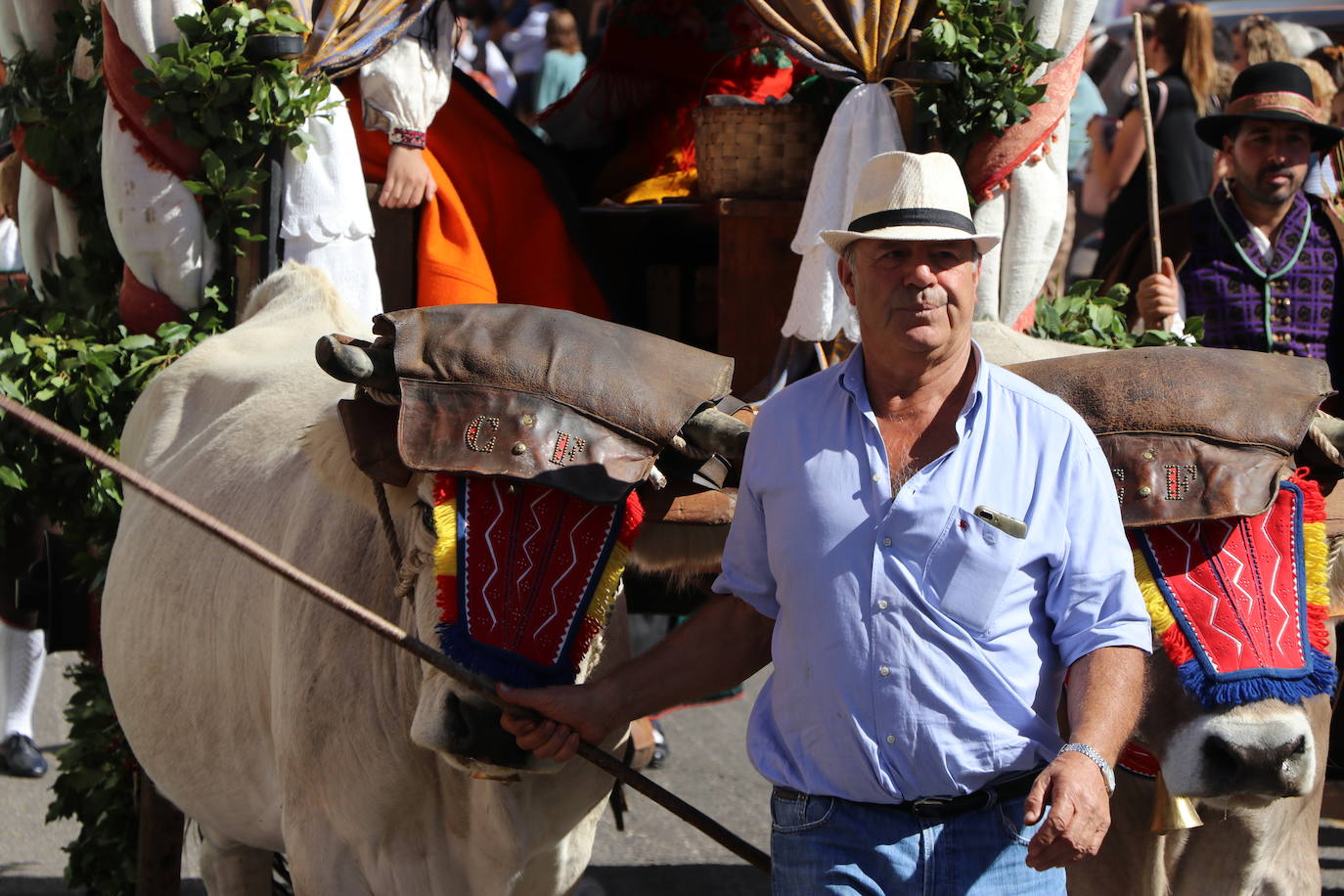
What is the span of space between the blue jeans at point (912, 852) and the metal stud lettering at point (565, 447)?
0.70 metres

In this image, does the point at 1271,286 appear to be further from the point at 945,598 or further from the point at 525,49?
the point at 525,49

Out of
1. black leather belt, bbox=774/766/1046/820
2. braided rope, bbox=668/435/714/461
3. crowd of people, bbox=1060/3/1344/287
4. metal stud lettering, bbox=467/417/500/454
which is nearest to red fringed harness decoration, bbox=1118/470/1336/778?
black leather belt, bbox=774/766/1046/820

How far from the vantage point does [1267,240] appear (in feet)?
15.6

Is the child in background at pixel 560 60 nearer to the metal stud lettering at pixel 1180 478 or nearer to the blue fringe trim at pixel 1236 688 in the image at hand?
the metal stud lettering at pixel 1180 478

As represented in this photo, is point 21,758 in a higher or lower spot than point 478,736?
lower

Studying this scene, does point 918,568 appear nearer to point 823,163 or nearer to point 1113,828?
point 1113,828

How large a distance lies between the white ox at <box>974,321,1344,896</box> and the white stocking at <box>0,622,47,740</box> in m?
4.50

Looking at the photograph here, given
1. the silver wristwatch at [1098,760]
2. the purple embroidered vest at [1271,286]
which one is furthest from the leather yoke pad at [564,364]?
the purple embroidered vest at [1271,286]

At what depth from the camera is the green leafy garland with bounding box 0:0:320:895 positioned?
4070mm

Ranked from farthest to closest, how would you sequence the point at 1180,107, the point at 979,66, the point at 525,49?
the point at 525,49 < the point at 1180,107 < the point at 979,66

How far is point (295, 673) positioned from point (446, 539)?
0.53 m

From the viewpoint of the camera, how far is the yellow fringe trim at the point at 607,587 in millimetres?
2760

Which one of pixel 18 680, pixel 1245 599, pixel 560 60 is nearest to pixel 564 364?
pixel 1245 599

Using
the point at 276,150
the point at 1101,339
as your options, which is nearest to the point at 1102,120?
the point at 1101,339
